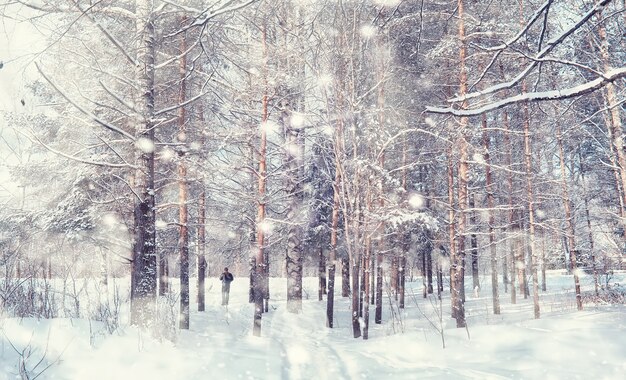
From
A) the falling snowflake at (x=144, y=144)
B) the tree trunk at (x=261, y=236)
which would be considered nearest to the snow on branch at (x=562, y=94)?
the falling snowflake at (x=144, y=144)

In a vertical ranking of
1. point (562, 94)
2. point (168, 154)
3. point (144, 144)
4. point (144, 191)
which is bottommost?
point (144, 191)

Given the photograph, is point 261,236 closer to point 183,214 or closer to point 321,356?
point 183,214

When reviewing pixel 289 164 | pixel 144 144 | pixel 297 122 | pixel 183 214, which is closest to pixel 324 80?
pixel 297 122

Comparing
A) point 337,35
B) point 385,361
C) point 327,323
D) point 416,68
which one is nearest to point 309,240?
point 327,323

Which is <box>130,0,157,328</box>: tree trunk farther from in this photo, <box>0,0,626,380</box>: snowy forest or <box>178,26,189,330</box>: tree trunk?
<box>178,26,189,330</box>: tree trunk

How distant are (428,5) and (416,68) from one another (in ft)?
5.98

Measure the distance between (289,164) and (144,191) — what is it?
26.6 ft

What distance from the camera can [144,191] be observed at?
587cm

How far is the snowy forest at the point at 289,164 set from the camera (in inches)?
180

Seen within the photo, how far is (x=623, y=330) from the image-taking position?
6664 millimetres

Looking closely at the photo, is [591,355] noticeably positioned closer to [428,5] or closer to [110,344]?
[110,344]

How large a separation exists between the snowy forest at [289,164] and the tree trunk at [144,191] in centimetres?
3

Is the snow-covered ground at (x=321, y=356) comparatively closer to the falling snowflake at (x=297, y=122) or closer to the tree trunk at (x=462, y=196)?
the tree trunk at (x=462, y=196)

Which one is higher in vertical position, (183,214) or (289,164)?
(289,164)
